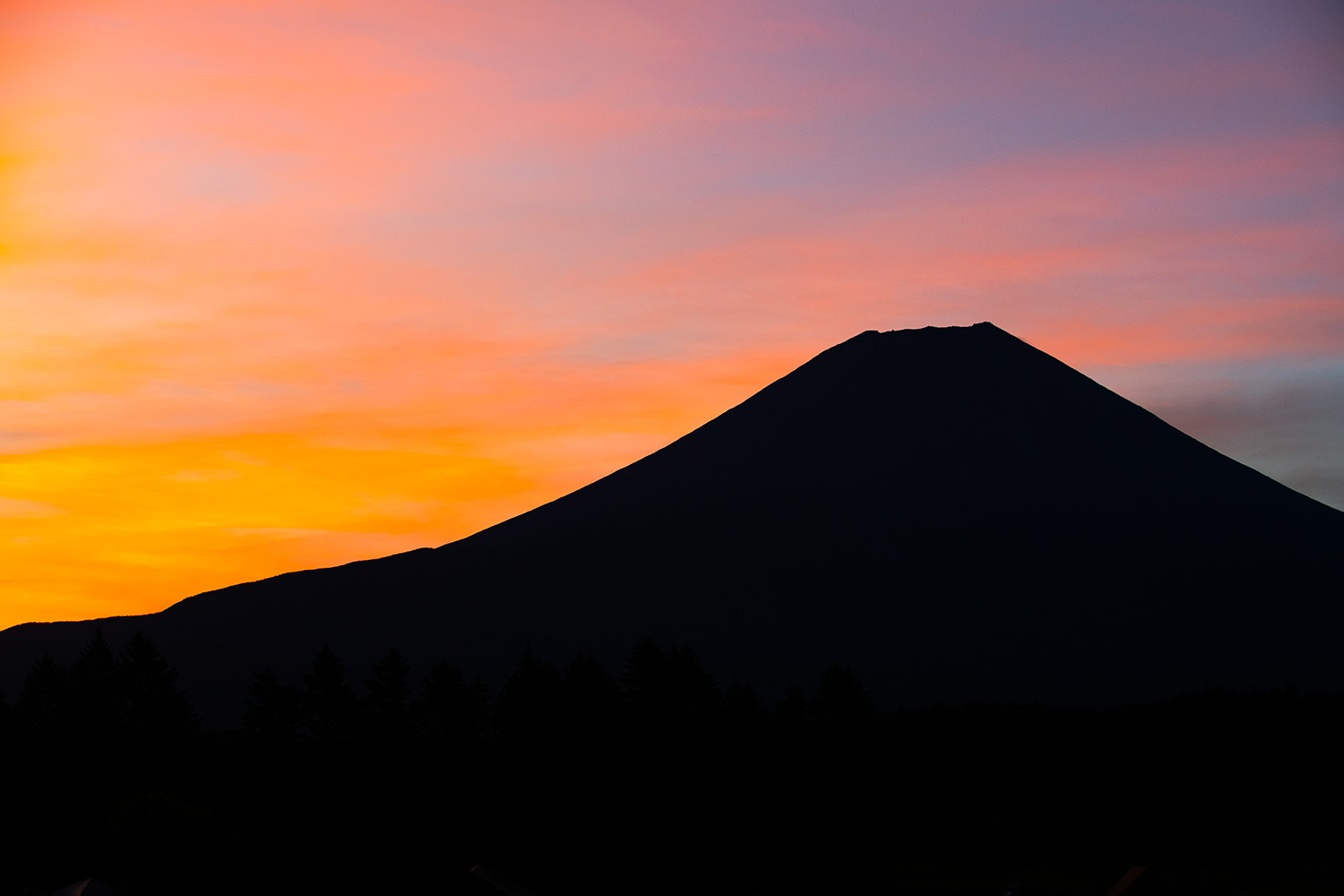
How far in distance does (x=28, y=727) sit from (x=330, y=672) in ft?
76.1

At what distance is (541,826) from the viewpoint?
2906 inches

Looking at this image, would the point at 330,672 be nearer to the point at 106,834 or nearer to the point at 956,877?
the point at 106,834

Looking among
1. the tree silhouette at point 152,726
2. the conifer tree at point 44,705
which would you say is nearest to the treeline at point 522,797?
the tree silhouette at point 152,726

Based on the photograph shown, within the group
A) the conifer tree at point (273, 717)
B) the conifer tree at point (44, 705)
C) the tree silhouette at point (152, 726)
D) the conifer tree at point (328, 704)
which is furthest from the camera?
the conifer tree at point (44, 705)

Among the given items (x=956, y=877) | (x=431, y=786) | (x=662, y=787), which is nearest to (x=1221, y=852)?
(x=956, y=877)

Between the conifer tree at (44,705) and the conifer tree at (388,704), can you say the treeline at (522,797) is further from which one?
the conifer tree at (44,705)

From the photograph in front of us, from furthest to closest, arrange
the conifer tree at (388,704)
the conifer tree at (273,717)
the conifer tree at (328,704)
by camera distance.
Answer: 1. the conifer tree at (328,704)
2. the conifer tree at (388,704)
3. the conifer tree at (273,717)

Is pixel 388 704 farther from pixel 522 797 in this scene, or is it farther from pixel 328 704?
pixel 522 797

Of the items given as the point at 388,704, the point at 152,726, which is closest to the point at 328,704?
the point at 388,704

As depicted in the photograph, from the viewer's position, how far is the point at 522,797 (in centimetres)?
7481

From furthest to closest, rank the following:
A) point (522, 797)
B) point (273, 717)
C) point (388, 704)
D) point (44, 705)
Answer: point (44, 705) < point (388, 704) < point (273, 717) < point (522, 797)

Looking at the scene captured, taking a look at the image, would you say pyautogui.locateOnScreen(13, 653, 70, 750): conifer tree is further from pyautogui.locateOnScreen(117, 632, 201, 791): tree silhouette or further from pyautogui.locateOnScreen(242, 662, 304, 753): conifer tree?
pyautogui.locateOnScreen(242, 662, 304, 753): conifer tree

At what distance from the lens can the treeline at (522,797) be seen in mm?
71375

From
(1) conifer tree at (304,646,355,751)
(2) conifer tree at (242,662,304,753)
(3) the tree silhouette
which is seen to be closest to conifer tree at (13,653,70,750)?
(3) the tree silhouette
